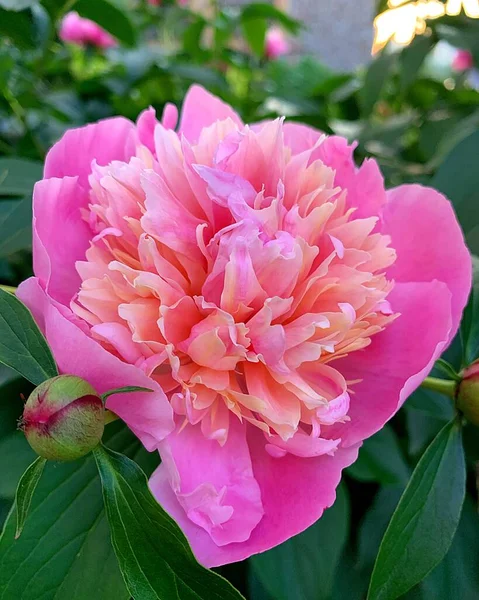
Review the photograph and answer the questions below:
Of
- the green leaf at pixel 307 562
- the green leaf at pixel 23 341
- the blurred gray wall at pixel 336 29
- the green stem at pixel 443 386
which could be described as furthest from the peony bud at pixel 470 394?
the blurred gray wall at pixel 336 29

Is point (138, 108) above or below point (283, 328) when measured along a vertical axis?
below

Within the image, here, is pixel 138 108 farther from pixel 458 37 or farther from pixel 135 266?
pixel 135 266

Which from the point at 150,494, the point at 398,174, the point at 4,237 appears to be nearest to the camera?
the point at 150,494

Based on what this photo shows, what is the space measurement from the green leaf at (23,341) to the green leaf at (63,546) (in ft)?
0.22

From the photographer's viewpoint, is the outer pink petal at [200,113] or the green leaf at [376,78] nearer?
the outer pink petal at [200,113]

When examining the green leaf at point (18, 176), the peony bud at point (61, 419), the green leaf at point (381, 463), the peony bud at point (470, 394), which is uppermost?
the peony bud at point (61, 419)

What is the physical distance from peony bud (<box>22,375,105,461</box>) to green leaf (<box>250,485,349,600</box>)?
16cm

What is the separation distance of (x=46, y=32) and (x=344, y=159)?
449 mm

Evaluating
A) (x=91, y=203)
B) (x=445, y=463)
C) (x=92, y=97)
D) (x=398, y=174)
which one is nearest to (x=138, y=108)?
(x=92, y=97)

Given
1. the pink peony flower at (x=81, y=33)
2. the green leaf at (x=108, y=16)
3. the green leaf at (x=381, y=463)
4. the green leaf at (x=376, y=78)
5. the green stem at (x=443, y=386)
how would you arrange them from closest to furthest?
1. the green stem at (x=443, y=386)
2. the green leaf at (x=381, y=463)
3. the green leaf at (x=108, y=16)
4. the green leaf at (x=376, y=78)
5. the pink peony flower at (x=81, y=33)

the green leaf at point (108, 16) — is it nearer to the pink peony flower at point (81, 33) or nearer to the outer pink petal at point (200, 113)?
the outer pink petal at point (200, 113)

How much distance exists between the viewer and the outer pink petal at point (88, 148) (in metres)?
0.30

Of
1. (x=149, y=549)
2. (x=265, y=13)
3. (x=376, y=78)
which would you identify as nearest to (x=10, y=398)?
(x=149, y=549)

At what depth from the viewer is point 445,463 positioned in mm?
299
